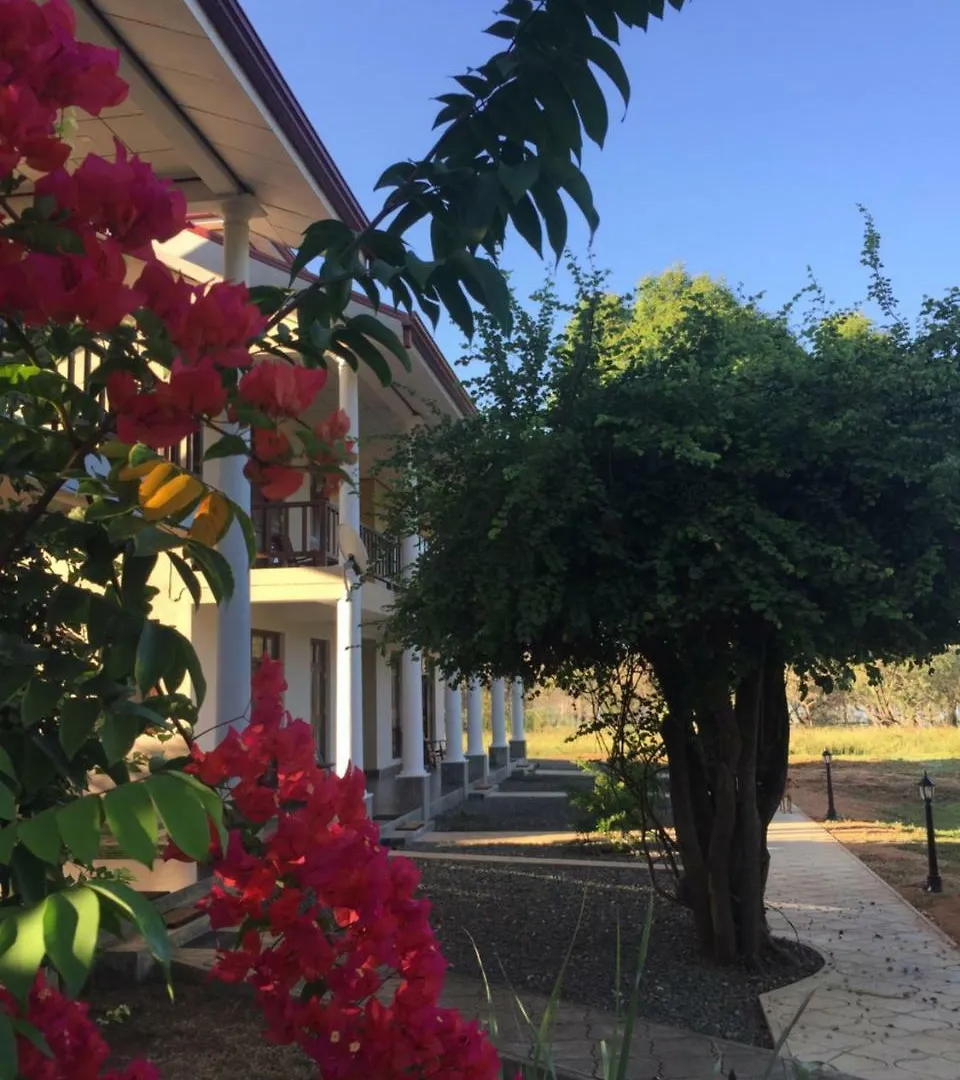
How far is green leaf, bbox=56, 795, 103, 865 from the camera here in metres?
1.00

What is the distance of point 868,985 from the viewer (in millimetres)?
6723

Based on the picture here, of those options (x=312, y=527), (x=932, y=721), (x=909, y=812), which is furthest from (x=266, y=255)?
(x=932, y=721)

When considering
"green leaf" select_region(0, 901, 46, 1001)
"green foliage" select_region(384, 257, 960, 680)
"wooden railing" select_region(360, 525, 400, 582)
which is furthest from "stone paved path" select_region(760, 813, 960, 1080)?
"wooden railing" select_region(360, 525, 400, 582)

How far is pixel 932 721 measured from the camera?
47.2 metres

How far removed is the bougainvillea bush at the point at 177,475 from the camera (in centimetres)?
112

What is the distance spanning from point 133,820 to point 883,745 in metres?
37.1

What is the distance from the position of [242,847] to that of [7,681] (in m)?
0.46

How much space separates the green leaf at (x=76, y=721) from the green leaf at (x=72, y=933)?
0.64ft

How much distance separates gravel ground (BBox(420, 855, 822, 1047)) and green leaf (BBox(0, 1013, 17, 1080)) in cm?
432

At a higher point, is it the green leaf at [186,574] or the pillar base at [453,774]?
the green leaf at [186,574]

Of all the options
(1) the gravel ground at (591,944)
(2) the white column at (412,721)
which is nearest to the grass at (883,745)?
(2) the white column at (412,721)

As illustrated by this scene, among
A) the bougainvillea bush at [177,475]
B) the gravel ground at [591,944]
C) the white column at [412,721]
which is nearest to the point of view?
the bougainvillea bush at [177,475]

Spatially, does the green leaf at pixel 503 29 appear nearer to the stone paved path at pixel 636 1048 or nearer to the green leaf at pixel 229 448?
the green leaf at pixel 229 448

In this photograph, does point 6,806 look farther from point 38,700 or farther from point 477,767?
point 477,767
